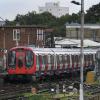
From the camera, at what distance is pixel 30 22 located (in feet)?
409

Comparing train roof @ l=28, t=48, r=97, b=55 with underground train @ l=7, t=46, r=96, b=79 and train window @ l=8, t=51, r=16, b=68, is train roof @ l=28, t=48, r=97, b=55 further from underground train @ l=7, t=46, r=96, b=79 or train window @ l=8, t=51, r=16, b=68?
train window @ l=8, t=51, r=16, b=68

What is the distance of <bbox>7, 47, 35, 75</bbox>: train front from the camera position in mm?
38719

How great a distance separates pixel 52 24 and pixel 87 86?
90.6 metres

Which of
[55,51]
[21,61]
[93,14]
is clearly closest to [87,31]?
[93,14]

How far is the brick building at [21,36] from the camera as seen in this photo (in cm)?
6242

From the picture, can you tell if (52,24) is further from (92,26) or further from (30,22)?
(92,26)

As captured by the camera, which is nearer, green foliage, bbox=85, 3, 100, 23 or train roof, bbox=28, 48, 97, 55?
train roof, bbox=28, 48, 97, 55

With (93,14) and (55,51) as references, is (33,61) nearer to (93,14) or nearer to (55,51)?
(55,51)

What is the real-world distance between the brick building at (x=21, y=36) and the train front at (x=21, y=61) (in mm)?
22029

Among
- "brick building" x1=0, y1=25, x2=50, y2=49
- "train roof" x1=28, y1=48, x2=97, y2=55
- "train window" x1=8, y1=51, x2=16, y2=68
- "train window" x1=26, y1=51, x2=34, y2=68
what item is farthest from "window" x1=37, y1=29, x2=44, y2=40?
"train window" x1=26, y1=51, x2=34, y2=68

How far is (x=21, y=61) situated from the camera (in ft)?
129

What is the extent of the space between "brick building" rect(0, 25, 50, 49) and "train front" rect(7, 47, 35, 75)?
2203 centimetres

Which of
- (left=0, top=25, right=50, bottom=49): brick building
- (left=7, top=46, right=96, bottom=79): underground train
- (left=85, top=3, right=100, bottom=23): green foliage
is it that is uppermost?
(left=85, top=3, right=100, bottom=23): green foliage

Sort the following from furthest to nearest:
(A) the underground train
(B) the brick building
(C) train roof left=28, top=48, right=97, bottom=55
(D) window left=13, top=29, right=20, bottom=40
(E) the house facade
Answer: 1. (E) the house facade
2. (D) window left=13, top=29, right=20, bottom=40
3. (B) the brick building
4. (C) train roof left=28, top=48, right=97, bottom=55
5. (A) the underground train
